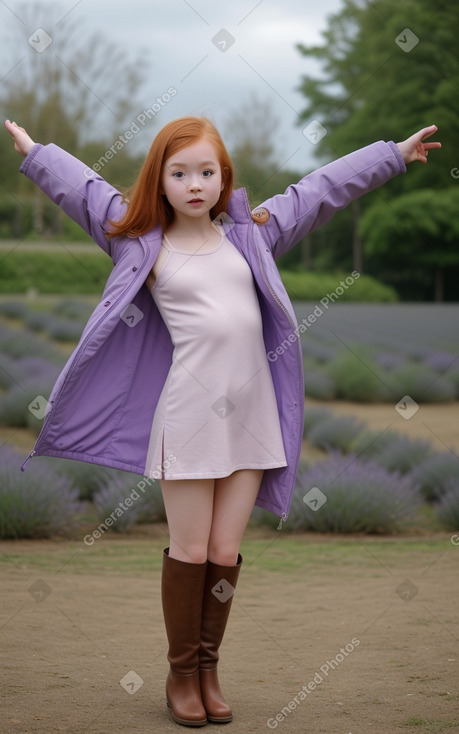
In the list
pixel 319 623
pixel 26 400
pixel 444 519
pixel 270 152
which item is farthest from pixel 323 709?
pixel 270 152

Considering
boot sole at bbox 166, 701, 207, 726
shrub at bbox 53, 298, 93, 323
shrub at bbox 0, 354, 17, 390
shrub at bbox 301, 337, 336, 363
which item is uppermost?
boot sole at bbox 166, 701, 207, 726

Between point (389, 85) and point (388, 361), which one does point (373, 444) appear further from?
point (389, 85)

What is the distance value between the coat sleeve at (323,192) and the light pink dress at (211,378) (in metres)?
0.21

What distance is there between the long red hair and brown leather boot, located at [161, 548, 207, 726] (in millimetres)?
995

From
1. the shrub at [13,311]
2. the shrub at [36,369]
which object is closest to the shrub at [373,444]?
the shrub at [36,369]

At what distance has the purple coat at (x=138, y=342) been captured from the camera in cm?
296

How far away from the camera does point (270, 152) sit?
23125 mm

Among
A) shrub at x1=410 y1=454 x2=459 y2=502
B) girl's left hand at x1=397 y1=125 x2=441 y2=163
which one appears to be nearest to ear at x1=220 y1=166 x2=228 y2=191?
girl's left hand at x1=397 y1=125 x2=441 y2=163

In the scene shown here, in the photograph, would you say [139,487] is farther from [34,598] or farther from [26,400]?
[26,400]

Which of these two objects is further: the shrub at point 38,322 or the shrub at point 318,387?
the shrub at point 38,322

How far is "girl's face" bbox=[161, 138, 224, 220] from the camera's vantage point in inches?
113

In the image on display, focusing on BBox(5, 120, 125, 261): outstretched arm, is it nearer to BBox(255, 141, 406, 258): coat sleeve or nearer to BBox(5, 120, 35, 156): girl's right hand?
BBox(5, 120, 35, 156): girl's right hand

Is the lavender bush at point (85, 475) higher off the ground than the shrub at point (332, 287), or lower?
higher

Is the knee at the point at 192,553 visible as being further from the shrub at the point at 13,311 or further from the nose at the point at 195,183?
the shrub at the point at 13,311
